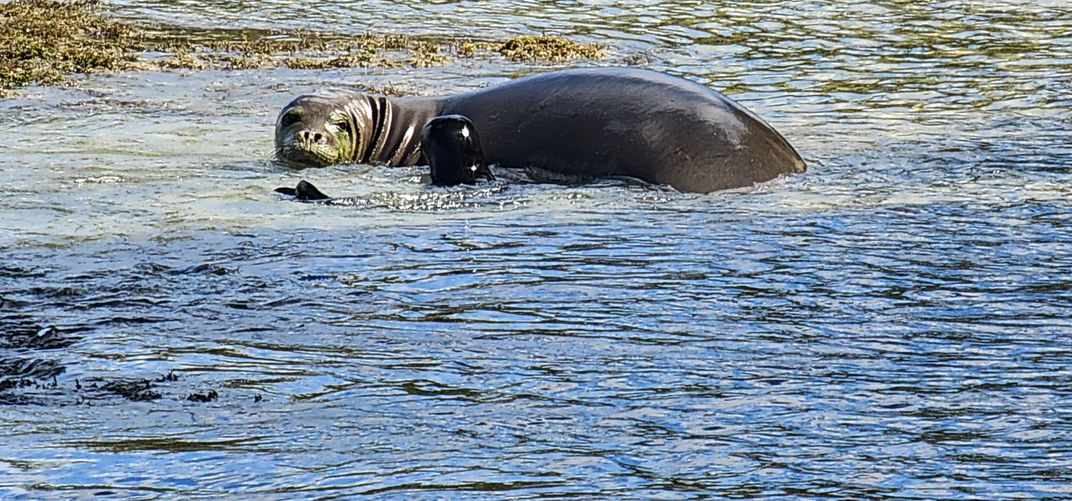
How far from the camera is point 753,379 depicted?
5.31 meters

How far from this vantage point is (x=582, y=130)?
9523 mm

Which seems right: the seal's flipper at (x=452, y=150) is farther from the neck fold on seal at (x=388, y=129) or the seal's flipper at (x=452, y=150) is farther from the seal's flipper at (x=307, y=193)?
the neck fold on seal at (x=388, y=129)

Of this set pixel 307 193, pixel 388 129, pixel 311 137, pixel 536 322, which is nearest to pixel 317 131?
pixel 311 137

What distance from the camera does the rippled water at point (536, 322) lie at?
4.49 meters

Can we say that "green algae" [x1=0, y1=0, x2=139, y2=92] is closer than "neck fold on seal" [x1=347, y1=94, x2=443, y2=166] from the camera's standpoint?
No

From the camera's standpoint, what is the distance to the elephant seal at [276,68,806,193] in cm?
909

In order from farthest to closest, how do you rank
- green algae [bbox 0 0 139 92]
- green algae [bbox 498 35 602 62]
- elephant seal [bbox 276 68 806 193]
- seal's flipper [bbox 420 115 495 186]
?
green algae [bbox 498 35 602 62]
green algae [bbox 0 0 139 92]
seal's flipper [bbox 420 115 495 186]
elephant seal [bbox 276 68 806 193]

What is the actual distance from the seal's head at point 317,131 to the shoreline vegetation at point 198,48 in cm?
346

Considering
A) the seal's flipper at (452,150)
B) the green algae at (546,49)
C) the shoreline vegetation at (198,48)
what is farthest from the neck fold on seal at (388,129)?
the green algae at (546,49)

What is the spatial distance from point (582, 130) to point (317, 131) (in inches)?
67.5

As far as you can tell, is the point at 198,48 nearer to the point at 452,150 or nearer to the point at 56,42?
the point at 56,42

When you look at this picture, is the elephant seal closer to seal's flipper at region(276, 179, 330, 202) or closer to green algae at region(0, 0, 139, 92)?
seal's flipper at region(276, 179, 330, 202)

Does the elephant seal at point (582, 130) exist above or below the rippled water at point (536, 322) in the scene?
above

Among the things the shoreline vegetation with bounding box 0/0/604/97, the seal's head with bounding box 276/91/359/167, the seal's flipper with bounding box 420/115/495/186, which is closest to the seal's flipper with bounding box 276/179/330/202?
the seal's flipper with bounding box 420/115/495/186
